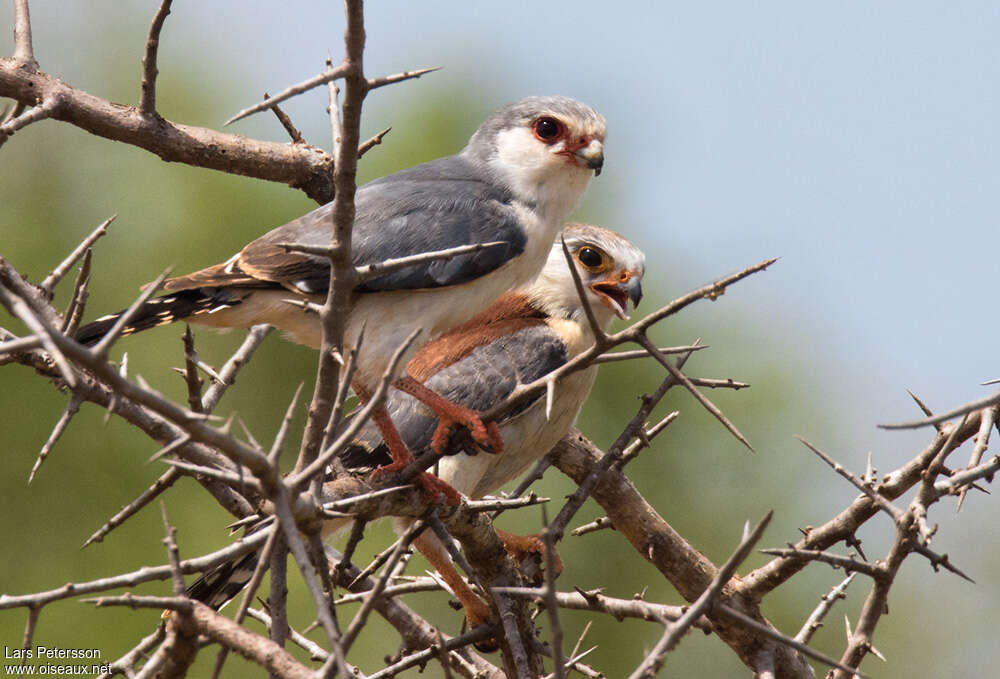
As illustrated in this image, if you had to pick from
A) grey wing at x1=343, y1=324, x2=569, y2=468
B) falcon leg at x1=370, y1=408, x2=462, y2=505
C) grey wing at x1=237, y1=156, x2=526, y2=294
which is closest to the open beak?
grey wing at x1=343, y1=324, x2=569, y2=468

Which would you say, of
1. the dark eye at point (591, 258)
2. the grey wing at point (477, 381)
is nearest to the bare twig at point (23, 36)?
the grey wing at point (477, 381)

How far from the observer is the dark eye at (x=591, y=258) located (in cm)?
496

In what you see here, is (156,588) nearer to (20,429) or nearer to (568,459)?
(20,429)

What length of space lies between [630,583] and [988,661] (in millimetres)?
3197

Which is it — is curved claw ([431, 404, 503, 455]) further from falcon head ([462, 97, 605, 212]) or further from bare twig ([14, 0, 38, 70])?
bare twig ([14, 0, 38, 70])

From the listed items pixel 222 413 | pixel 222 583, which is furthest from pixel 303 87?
pixel 222 413

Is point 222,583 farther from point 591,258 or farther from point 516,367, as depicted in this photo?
point 591,258

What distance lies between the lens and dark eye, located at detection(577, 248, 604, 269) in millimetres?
4961

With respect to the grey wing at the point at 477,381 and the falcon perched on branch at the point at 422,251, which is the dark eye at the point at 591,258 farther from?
the falcon perched on branch at the point at 422,251

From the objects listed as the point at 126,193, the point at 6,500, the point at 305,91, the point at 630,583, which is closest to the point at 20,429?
the point at 6,500

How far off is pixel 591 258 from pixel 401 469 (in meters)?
1.95

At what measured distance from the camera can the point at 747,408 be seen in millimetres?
9234

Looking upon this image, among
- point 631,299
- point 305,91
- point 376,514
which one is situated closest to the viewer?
point 305,91

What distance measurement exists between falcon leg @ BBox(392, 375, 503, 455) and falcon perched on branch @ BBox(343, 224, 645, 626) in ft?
3.22
